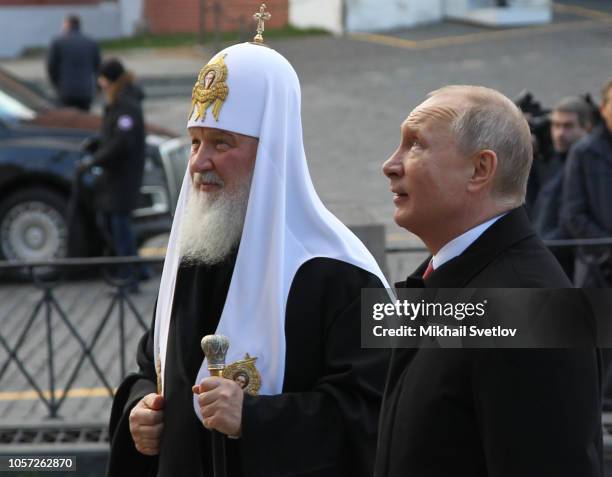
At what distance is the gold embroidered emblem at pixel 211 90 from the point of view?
347 cm

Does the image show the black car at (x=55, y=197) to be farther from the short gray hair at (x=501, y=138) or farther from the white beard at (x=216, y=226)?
the short gray hair at (x=501, y=138)

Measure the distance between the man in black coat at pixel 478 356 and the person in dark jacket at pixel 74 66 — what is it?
1578 cm

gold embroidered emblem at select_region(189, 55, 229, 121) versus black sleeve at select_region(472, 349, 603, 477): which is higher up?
gold embroidered emblem at select_region(189, 55, 229, 121)

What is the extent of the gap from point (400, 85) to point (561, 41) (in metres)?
4.56

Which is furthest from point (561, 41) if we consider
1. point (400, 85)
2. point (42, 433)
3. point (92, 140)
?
point (42, 433)

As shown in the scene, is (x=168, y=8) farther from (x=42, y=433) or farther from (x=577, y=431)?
(x=577, y=431)

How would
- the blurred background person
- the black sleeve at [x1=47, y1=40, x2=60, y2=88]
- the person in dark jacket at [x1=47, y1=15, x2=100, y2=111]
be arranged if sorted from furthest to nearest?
the black sleeve at [x1=47, y1=40, x2=60, y2=88] < the person in dark jacket at [x1=47, y1=15, x2=100, y2=111] < the blurred background person

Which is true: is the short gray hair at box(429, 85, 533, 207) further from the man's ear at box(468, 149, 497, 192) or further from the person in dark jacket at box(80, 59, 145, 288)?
the person in dark jacket at box(80, 59, 145, 288)

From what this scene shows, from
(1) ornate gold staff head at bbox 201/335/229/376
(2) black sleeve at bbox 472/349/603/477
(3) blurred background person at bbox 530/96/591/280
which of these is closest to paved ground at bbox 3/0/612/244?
(3) blurred background person at bbox 530/96/591/280

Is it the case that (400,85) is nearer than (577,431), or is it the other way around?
(577,431)

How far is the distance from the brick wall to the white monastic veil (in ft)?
77.2

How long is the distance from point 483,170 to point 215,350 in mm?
868

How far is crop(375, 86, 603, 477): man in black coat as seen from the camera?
2.34m

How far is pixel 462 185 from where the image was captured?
8.38ft
